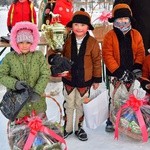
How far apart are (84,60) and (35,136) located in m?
0.80

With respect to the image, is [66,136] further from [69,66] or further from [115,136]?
[69,66]

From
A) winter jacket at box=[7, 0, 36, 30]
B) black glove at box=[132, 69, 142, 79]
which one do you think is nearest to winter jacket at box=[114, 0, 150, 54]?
black glove at box=[132, 69, 142, 79]

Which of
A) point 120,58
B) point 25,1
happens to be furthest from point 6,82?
point 25,1

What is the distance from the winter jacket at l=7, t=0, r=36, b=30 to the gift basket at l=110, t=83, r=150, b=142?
2031mm

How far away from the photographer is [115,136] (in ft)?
9.86

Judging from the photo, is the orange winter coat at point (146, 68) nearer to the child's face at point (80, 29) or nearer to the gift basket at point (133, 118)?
A: the gift basket at point (133, 118)

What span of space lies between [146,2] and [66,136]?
158 centimetres

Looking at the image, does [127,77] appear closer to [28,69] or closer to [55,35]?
[55,35]

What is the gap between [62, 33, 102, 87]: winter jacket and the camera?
2.92m

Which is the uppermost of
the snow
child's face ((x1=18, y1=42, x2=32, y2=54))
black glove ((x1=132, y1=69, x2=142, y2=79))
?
child's face ((x1=18, y1=42, x2=32, y2=54))

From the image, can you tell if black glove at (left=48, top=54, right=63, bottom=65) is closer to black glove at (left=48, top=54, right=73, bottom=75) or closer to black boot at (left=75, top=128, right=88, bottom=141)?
black glove at (left=48, top=54, right=73, bottom=75)

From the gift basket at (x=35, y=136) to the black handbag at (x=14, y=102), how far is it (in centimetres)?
12

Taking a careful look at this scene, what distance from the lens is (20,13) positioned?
4.45 m

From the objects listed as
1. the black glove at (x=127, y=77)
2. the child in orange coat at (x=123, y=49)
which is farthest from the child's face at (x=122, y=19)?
the black glove at (x=127, y=77)
